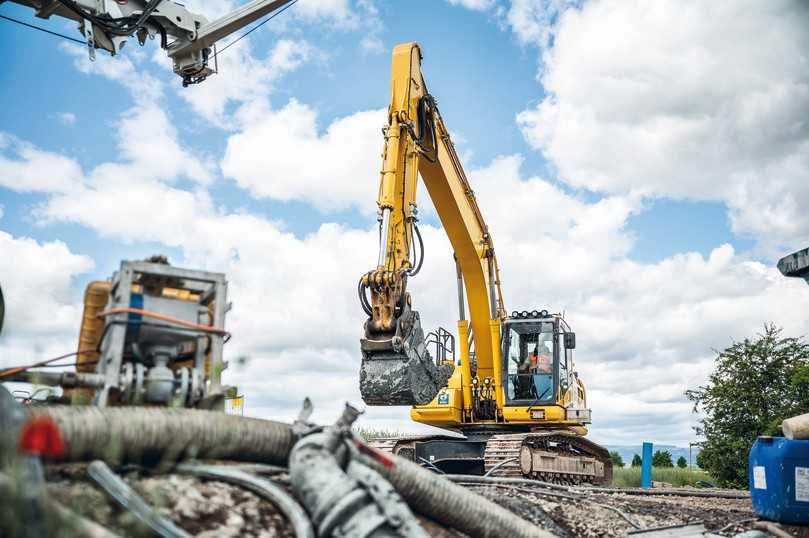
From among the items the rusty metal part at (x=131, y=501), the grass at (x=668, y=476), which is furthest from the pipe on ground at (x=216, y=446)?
the grass at (x=668, y=476)

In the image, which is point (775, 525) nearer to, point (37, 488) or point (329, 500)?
point (329, 500)

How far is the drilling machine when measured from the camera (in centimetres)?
352

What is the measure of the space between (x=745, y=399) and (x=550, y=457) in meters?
7.37

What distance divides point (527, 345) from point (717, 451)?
7.07 metres

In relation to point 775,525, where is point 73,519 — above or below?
above

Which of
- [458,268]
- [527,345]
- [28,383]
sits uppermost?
[458,268]

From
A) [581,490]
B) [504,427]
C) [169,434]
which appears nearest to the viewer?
[169,434]

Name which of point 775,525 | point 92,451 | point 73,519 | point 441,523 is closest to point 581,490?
point 775,525

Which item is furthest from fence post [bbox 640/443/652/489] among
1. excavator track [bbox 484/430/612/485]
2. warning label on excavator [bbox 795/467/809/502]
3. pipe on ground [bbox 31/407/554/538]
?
pipe on ground [bbox 31/407/554/538]

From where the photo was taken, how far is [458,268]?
41.1 feet

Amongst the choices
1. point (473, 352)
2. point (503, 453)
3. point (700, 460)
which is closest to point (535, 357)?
point (473, 352)

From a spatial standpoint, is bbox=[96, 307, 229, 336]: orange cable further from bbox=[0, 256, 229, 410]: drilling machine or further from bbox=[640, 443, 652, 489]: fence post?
bbox=[640, 443, 652, 489]: fence post

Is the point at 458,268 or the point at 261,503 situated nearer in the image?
the point at 261,503

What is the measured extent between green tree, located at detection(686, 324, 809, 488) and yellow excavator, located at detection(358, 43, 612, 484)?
432 cm
